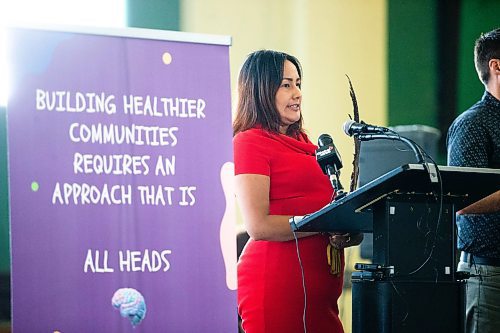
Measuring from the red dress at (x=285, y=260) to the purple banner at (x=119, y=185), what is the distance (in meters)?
0.29

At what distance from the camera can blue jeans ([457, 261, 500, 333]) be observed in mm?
2727

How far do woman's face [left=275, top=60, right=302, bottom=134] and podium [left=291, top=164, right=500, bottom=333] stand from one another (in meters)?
0.47

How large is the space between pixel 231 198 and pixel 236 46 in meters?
2.79

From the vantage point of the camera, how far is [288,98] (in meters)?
2.65

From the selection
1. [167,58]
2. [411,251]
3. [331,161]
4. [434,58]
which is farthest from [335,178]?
[434,58]

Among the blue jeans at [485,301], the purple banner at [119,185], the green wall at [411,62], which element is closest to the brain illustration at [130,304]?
the purple banner at [119,185]

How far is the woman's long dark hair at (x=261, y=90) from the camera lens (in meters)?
2.64

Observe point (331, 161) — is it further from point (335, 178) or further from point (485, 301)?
point (485, 301)

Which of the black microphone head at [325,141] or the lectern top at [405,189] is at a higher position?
the black microphone head at [325,141]

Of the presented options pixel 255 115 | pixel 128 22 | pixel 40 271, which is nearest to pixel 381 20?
pixel 128 22

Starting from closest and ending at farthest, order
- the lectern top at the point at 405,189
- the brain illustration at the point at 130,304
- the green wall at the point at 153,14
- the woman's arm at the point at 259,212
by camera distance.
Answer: the lectern top at the point at 405,189, the brain illustration at the point at 130,304, the woman's arm at the point at 259,212, the green wall at the point at 153,14

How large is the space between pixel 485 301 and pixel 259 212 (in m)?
0.82

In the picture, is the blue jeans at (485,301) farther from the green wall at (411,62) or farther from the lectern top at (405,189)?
the green wall at (411,62)

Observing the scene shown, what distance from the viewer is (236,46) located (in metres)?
4.96
